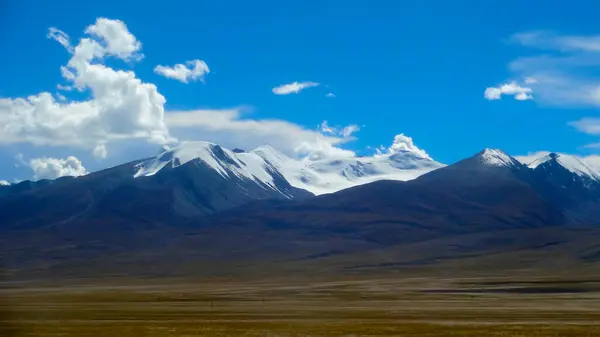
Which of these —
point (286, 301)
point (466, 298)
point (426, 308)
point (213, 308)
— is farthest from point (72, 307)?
point (466, 298)

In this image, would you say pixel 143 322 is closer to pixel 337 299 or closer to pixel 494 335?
pixel 494 335

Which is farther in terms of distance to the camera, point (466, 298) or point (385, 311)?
point (466, 298)

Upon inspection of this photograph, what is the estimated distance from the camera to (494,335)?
188ft

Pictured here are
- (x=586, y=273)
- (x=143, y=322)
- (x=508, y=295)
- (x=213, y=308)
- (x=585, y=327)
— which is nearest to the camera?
(x=585, y=327)

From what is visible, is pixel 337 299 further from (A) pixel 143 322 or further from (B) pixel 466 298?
(A) pixel 143 322

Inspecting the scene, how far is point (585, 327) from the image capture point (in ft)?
206

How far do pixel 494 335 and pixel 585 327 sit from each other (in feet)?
32.4

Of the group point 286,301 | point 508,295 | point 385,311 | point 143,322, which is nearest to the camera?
point 143,322

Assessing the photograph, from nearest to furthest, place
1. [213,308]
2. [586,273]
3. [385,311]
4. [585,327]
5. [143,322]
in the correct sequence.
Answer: [585,327]
[143,322]
[385,311]
[213,308]
[586,273]

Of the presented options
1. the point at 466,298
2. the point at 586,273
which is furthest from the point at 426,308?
the point at 586,273

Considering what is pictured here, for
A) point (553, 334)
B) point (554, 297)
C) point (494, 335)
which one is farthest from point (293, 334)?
point (554, 297)

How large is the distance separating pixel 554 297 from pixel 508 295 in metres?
7.29

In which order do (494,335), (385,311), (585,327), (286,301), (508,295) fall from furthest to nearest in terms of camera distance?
(508,295)
(286,301)
(385,311)
(585,327)
(494,335)

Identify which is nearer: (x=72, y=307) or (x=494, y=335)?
(x=494, y=335)
